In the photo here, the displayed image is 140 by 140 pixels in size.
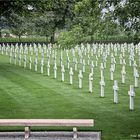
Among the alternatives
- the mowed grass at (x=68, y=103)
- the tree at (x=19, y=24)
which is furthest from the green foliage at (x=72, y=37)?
the tree at (x=19, y=24)

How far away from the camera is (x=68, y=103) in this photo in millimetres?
18703

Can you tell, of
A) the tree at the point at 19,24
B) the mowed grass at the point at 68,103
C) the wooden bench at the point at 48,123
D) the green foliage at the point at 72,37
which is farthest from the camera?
the tree at the point at 19,24

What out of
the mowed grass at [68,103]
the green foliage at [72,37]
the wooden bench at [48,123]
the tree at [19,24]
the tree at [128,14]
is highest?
the tree at [19,24]

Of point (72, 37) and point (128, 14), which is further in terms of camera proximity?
point (72, 37)

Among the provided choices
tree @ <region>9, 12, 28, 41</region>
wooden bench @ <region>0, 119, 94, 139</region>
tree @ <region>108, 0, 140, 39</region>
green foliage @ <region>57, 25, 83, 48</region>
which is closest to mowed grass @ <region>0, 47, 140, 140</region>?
wooden bench @ <region>0, 119, 94, 139</region>

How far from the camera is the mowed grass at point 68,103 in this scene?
1500 centimetres

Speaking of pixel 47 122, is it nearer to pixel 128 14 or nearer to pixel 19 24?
pixel 128 14

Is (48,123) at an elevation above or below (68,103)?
above

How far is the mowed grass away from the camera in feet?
49.2

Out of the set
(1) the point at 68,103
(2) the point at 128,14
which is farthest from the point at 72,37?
(1) the point at 68,103

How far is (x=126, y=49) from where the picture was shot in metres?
42.8

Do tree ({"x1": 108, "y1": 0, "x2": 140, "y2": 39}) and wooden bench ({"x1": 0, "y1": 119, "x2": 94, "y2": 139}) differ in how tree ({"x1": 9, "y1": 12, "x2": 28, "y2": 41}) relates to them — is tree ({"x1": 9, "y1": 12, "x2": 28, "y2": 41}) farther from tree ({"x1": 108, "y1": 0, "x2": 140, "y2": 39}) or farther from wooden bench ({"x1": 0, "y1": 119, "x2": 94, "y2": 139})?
wooden bench ({"x1": 0, "y1": 119, "x2": 94, "y2": 139})

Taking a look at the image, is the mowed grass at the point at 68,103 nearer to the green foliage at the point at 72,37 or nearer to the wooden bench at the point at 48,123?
the wooden bench at the point at 48,123

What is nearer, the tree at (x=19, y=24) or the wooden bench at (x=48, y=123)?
the wooden bench at (x=48, y=123)
